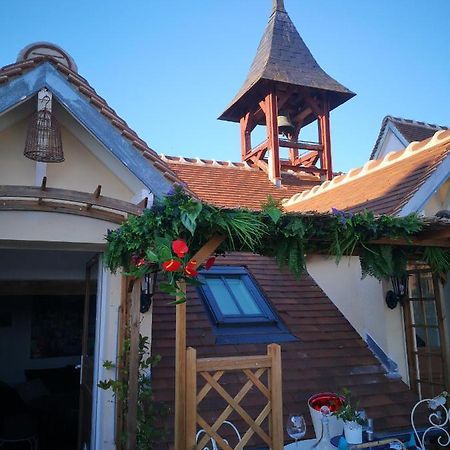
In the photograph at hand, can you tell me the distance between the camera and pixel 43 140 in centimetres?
440

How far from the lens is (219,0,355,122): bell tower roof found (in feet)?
39.9

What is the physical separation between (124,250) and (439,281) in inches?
161

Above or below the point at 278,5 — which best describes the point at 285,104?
below

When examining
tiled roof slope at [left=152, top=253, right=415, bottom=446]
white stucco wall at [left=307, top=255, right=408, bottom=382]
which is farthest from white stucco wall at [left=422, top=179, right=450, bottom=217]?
tiled roof slope at [left=152, top=253, right=415, bottom=446]

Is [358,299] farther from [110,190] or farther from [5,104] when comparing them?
[5,104]

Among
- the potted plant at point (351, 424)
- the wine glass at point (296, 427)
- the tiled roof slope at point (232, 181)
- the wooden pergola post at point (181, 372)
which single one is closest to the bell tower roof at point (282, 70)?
the tiled roof slope at point (232, 181)

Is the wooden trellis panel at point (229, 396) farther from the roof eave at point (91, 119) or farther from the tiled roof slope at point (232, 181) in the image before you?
the tiled roof slope at point (232, 181)

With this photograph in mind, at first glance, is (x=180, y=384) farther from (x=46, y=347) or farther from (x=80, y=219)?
(x=46, y=347)

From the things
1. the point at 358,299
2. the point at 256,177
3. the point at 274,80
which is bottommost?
the point at 358,299

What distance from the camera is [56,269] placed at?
6.71 m

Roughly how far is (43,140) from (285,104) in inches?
389

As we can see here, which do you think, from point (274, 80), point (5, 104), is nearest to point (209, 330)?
point (5, 104)

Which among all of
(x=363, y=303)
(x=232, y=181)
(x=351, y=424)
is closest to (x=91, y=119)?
(x=351, y=424)

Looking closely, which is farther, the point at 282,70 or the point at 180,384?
the point at 282,70
